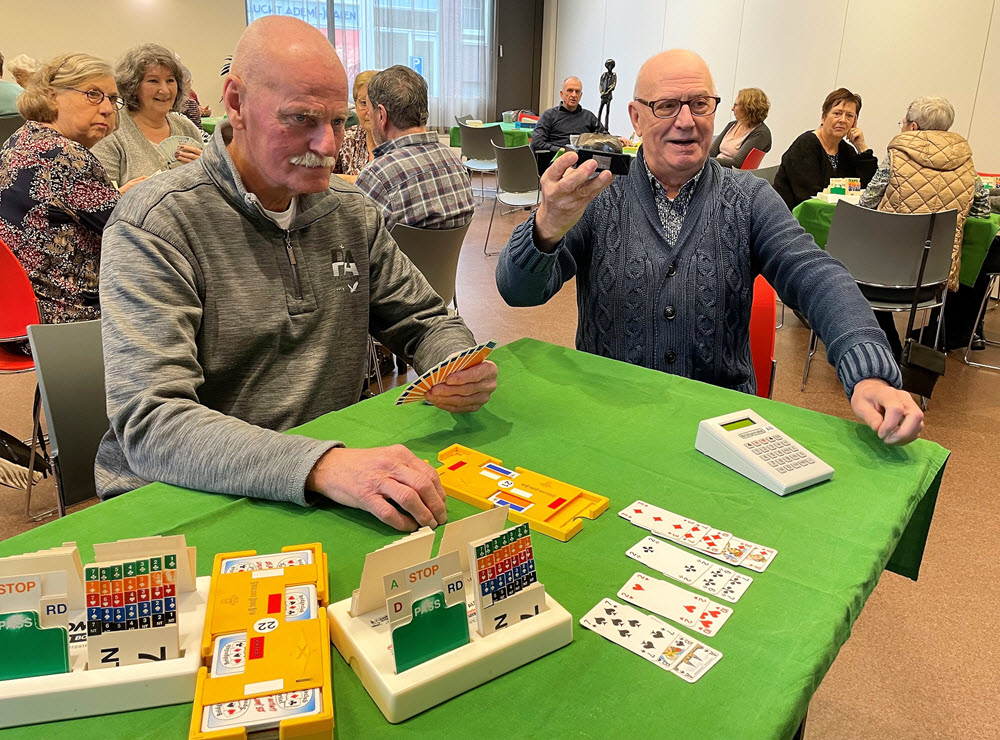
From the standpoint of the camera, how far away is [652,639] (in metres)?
0.85

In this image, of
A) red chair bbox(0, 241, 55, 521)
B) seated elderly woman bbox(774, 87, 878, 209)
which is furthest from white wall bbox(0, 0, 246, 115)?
seated elderly woman bbox(774, 87, 878, 209)

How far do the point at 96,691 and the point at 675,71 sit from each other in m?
1.69

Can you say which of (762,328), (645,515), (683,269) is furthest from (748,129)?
(645,515)

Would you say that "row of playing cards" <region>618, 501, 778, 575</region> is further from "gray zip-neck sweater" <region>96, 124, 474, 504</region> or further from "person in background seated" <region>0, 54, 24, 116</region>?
"person in background seated" <region>0, 54, 24, 116</region>

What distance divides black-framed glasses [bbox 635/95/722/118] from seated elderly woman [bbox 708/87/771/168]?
13.1 ft

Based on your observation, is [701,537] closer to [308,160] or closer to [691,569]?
[691,569]

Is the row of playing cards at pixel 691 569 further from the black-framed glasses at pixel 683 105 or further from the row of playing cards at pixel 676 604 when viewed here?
the black-framed glasses at pixel 683 105

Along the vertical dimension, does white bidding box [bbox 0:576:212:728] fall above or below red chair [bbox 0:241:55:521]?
above

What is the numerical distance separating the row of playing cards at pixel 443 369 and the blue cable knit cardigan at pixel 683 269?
46cm

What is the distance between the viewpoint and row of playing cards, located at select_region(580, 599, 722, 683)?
813mm

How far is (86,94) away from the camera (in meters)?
2.81

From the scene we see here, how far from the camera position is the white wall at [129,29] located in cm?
741

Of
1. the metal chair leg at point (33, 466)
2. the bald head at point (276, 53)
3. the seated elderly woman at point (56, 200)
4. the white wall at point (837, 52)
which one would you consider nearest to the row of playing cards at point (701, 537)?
the bald head at point (276, 53)

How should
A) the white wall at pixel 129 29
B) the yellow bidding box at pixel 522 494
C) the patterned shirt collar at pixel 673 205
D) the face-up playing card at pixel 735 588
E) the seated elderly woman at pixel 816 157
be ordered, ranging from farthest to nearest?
the white wall at pixel 129 29 < the seated elderly woman at pixel 816 157 < the patterned shirt collar at pixel 673 205 < the yellow bidding box at pixel 522 494 < the face-up playing card at pixel 735 588
